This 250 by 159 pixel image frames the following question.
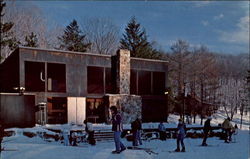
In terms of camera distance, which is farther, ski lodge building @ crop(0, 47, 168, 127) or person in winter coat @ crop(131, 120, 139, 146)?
ski lodge building @ crop(0, 47, 168, 127)

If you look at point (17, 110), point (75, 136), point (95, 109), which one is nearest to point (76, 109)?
point (95, 109)

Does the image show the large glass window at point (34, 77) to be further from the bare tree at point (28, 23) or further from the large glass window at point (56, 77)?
the bare tree at point (28, 23)

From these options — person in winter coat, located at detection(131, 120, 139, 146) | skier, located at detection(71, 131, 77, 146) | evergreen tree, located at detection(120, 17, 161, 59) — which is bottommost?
skier, located at detection(71, 131, 77, 146)

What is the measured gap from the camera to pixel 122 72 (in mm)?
25094

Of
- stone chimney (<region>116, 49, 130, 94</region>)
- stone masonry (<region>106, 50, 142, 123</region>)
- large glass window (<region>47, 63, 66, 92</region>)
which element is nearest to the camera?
stone masonry (<region>106, 50, 142, 123</region>)

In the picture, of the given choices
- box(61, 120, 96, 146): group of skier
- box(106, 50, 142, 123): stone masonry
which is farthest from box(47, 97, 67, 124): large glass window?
box(61, 120, 96, 146): group of skier

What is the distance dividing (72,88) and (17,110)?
640 cm

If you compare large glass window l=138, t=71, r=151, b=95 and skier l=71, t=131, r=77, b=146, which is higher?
large glass window l=138, t=71, r=151, b=95

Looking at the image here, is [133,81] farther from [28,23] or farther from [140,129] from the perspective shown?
[28,23]

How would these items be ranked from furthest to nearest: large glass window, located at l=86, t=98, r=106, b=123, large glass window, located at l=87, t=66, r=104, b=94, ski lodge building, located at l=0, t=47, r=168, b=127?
large glass window, located at l=87, t=66, r=104, b=94 → large glass window, located at l=86, t=98, r=106, b=123 → ski lodge building, located at l=0, t=47, r=168, b=127

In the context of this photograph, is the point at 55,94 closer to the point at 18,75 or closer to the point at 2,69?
the point at 18,75

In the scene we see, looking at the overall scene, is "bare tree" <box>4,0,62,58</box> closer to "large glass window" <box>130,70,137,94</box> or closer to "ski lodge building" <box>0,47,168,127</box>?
"ski lodge building" <box>0,47,168,127</box>

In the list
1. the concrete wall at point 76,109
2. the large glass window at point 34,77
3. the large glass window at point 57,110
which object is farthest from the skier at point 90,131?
the large glass window at point 34,77

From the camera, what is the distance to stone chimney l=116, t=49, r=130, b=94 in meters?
24.7
